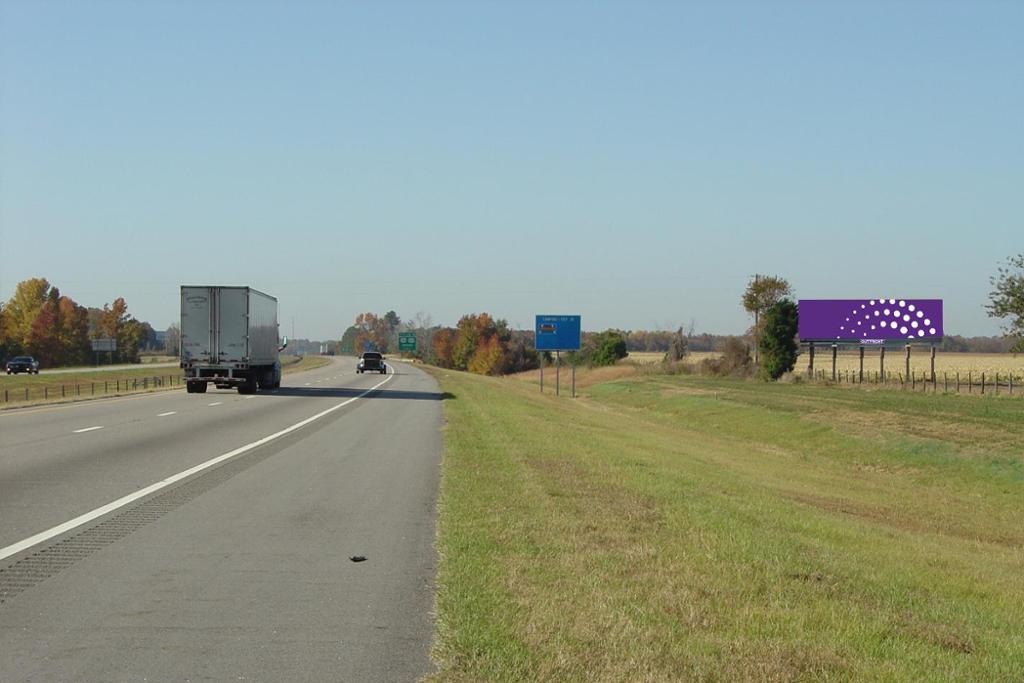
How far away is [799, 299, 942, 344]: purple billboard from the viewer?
81562mm

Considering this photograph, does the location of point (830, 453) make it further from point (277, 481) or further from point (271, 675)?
point (271, 675)

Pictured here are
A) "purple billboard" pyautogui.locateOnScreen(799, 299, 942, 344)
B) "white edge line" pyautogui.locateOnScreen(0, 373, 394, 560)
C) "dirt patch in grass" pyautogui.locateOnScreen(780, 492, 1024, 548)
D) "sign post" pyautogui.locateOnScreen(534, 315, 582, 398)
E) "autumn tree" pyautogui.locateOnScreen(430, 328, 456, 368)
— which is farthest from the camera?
"autumn tree" pyautogui.locateOnScreen(430, 328, 456, 368)

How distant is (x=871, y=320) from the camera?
8338 centimetres

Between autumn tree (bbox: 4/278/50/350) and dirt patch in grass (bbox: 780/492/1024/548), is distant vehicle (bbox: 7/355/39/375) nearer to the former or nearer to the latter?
autumn tree (bbox: 4/278/50/350)

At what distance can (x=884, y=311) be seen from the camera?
82.9 metres

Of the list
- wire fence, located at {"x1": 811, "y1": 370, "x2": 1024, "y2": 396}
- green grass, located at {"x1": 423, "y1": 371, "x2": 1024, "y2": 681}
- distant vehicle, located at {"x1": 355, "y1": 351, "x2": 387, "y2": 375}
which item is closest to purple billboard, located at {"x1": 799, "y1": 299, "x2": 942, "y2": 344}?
wire fence, located at {"x1": 811, "y1": 370, "x2": 1024, "y2": 396}

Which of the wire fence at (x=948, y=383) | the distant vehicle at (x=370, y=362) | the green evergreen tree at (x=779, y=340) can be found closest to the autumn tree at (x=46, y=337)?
the distant vehicle at (x=370, y=362)

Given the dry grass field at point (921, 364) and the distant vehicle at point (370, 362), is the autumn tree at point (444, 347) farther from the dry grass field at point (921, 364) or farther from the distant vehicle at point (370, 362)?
the distant vehicle at point (370, 362)

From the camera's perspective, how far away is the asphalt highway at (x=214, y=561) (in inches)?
255

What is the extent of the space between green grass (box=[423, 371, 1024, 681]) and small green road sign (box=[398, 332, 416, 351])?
142 metres

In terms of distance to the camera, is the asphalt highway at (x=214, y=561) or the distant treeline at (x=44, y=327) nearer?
the asphalt highway at (x=214, y=561)

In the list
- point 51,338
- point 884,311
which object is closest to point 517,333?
point 51,338

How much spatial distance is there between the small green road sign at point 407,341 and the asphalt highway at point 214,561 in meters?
145

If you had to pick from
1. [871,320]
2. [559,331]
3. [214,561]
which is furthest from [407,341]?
[214,561]
